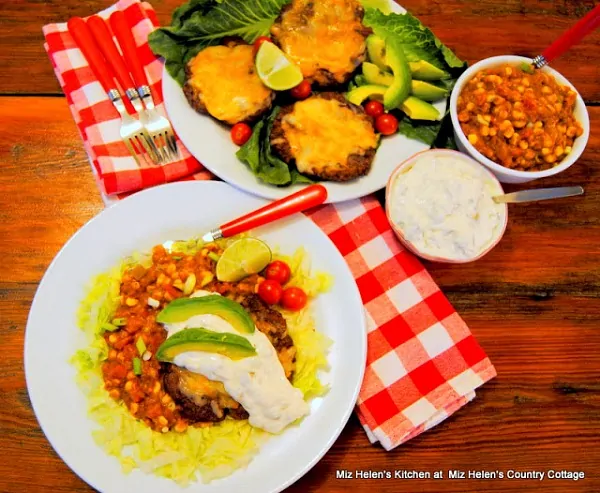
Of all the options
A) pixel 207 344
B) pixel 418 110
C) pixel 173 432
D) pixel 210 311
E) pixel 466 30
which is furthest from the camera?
pixel 466 30

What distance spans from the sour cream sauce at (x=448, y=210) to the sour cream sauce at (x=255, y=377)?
1072 millimetres

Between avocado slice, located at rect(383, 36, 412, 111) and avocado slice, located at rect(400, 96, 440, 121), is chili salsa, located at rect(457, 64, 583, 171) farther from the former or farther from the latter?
avocado slice, located at rect(383, 36, 412, 111)

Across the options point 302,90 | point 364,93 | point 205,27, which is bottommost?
point 364,93

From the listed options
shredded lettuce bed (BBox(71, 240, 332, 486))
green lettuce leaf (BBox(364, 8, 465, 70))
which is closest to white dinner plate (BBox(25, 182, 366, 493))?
shredded lettuce bed (BBox(71, 240, 332, 486))

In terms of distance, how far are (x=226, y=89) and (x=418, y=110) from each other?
3.86 ft

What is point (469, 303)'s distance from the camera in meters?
3.38

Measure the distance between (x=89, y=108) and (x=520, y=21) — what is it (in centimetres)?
311

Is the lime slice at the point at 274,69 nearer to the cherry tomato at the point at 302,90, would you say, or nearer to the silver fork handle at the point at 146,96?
the cherry tomato at the point at 302,90

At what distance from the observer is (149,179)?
3258mm

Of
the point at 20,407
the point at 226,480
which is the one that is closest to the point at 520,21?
the point at 226,480

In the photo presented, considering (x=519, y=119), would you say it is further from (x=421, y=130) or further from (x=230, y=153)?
Answer: (x=230, y=153)

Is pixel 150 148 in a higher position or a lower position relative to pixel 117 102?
lower

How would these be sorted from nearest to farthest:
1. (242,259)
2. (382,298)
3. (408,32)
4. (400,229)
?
(242,259)
(400,229)
(382,298)
(408,32)

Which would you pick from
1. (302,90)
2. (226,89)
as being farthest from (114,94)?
(302,90)
